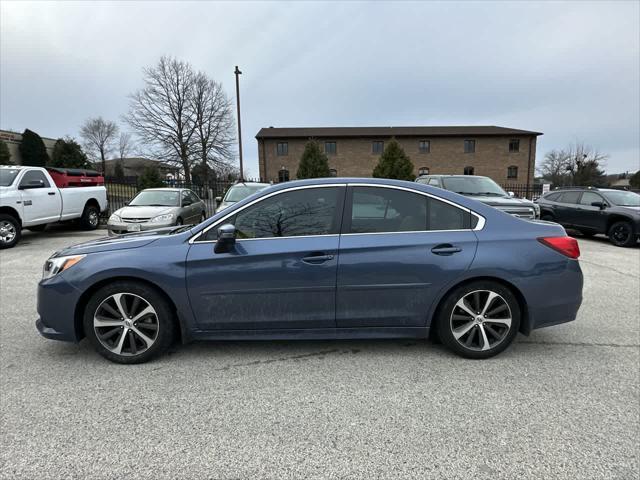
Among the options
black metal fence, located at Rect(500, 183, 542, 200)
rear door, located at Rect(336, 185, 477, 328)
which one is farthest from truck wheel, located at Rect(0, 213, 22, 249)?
black metal fence, located at Rect(500, 183, 542, 200)

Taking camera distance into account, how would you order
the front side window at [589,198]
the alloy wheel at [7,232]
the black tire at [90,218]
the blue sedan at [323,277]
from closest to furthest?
1. the blue sedan at [323,277]
2. the alloy wheel at [7,232]
3. the front side window at [589,198]
4. the black tire at [90,218]

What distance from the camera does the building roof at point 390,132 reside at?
143ft

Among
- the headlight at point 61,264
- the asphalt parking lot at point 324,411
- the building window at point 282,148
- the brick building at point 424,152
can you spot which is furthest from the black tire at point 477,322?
the building window at point 282,148

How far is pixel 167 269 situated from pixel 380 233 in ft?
5.93

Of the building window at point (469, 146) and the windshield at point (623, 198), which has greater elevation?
the building window at point (469, 146)

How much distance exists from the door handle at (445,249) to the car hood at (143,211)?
8.24m

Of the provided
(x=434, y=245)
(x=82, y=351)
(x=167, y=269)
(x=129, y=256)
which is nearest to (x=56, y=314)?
(x=82, y=351)

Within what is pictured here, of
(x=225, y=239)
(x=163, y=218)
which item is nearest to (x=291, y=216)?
(x=225, y=239)

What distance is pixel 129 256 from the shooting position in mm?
3062

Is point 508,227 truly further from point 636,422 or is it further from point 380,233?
point 636,422

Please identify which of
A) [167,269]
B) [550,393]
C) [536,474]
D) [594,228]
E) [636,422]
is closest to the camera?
[536,474]

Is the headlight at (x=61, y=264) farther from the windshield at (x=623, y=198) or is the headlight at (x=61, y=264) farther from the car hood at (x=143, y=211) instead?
the windshield at (x=623, y=198)

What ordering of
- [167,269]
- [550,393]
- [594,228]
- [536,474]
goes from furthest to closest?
[594,228] → [167,269] → [550,393] → [536,474]

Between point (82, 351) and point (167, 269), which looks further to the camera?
point (82, 351)
